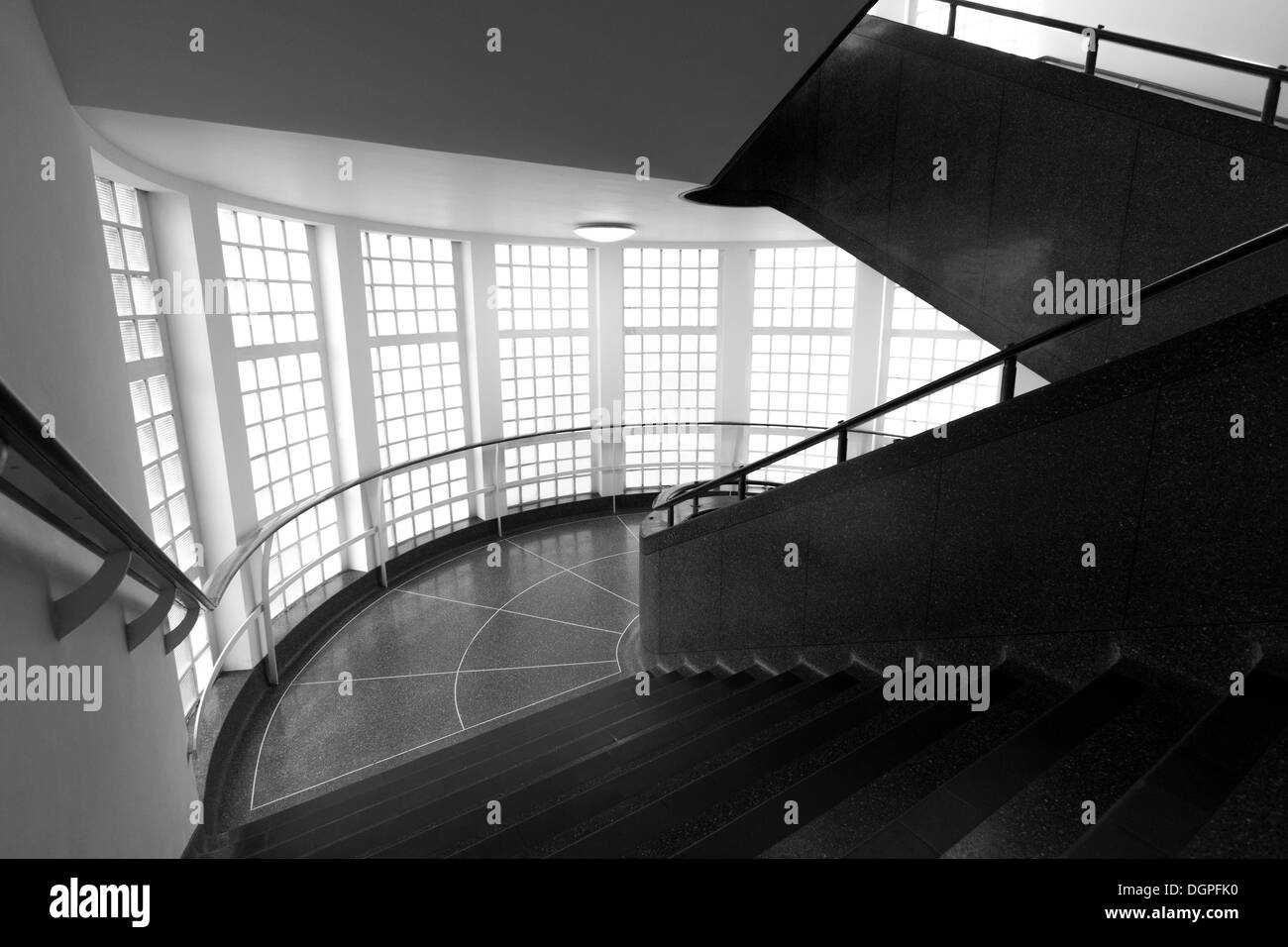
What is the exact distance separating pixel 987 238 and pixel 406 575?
7.83 metres

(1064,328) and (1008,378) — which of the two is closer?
(1064,328)

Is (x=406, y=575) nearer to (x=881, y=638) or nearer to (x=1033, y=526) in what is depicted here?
(x=881, y=638)

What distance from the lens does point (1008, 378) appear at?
3881 millimetres

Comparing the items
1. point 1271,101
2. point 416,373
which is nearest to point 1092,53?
point 1271,101

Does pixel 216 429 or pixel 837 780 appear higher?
pixel 216 429

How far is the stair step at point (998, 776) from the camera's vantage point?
2471 mm

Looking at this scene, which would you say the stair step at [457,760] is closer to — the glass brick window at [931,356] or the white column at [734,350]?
the white column at [734,350]

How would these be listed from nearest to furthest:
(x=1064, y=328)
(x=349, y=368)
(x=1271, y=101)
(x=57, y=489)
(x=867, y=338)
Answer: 1. (x=57, y=489)
2. (x=1064, y=328)
3. (x=1271, y=101)
4. (x=349, y=368)
5. (x=867, y=338)

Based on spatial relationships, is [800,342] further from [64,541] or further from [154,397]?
[64,541]

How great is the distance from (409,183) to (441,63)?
9.37ft

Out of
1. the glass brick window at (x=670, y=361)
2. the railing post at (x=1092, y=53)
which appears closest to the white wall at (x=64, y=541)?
the railing post at (x=1092, y=53)

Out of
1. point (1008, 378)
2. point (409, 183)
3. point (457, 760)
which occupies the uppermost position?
point (409, 183)

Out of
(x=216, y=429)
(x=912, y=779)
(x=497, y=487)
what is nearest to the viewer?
(x=912, y=779)

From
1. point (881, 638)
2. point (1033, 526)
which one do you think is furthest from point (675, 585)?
point (1033, 526)
